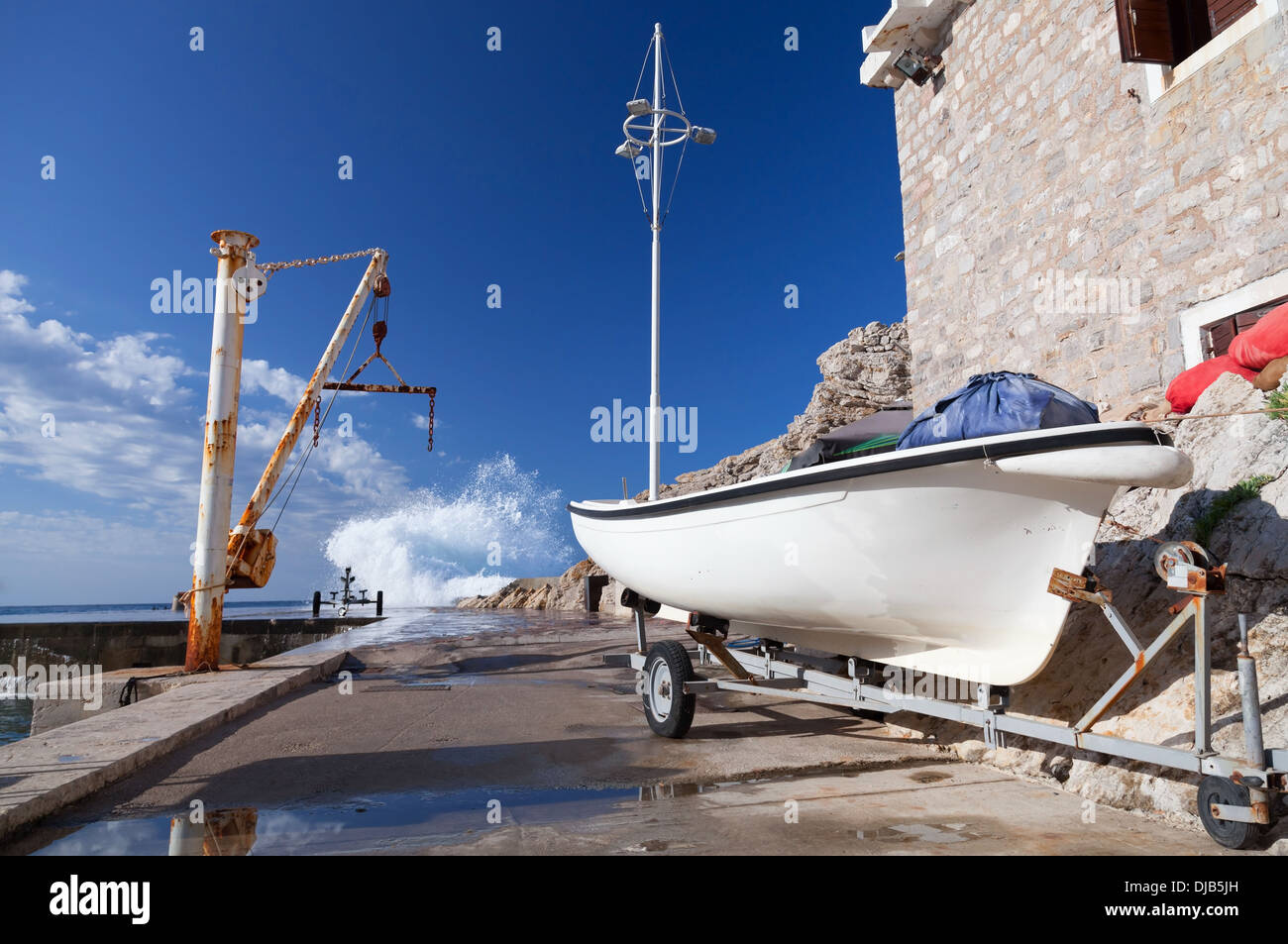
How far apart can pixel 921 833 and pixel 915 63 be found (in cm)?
909

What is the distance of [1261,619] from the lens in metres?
3.12

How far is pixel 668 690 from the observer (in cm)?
478

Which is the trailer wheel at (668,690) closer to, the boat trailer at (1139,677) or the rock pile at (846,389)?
the boat trailer at (1139,677)

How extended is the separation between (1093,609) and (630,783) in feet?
9.32

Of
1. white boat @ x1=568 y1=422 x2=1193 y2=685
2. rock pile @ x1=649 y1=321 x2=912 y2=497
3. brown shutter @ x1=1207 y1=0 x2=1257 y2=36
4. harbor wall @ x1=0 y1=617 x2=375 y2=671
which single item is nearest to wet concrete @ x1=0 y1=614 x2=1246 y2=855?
white boat @ x1=568 y1=422 x2=1193 y2=685

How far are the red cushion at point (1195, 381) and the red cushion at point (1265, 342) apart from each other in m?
0.19

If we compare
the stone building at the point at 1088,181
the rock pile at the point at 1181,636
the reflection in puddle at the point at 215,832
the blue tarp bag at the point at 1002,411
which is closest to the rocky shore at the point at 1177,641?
the rock pile at the point at 1181,636

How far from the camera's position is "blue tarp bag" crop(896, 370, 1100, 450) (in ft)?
10.4

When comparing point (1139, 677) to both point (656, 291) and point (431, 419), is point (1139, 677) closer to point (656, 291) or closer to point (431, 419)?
point (656, 291)

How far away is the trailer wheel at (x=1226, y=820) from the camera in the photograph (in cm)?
237

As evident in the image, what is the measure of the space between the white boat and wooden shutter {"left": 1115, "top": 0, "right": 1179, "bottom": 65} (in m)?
4.51

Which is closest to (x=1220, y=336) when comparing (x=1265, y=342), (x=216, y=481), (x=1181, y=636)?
(x=1265, y=342)
